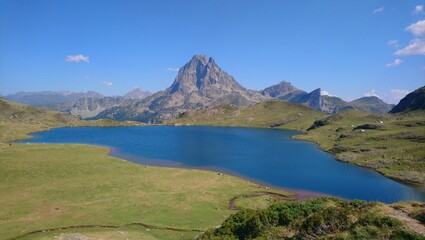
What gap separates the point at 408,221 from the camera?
29.4 meters

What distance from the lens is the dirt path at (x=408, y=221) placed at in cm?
2741

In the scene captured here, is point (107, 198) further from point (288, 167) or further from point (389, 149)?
point (389, 149)

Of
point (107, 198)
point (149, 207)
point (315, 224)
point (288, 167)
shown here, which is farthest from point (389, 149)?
point (315, 224)

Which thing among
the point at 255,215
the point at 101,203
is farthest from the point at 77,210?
the point at 255,215

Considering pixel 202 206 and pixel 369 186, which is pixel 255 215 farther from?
pixel 369 186

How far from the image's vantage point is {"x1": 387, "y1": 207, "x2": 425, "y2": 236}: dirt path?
27409 millimetres

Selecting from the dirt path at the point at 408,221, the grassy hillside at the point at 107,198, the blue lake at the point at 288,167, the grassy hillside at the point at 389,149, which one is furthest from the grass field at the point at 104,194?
the grassy hillside at the point at 389,149

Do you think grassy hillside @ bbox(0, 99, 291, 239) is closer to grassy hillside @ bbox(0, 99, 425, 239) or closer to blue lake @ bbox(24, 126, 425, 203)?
grassy hillside @ bbox(0, 99, 425, 239)

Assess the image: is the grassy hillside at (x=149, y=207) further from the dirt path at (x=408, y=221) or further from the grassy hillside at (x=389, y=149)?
the grassy hillside at (x=389, y=149)

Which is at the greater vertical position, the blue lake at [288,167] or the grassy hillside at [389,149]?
the grassy hillside at [389,149]

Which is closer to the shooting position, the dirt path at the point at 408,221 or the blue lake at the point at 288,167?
the dirt path at the point at 408,221

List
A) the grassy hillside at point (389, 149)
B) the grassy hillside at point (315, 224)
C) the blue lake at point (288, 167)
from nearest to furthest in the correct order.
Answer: the grassy hillside at point (315, 224)
the blue lake at point (288, 167)
the grassy hillside at point (389, 149)

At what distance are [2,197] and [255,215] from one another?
5704 cm

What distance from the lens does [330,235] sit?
91.4 ft
